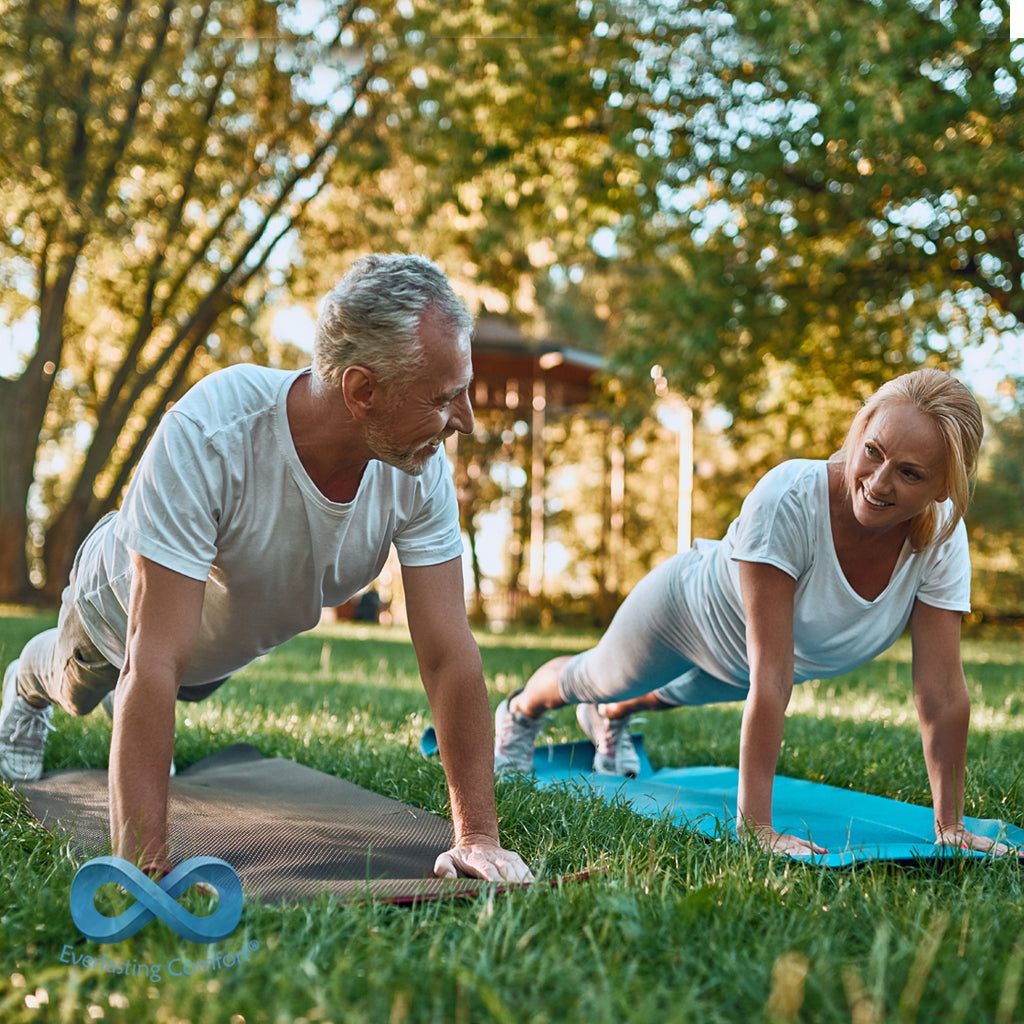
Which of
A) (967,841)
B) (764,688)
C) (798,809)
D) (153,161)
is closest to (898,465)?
(764,688)

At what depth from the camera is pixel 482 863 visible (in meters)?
2.28

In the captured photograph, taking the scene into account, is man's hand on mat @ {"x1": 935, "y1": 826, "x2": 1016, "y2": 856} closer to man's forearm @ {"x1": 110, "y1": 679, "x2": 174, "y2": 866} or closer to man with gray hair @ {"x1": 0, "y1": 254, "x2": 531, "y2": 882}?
man with gray hair @ {"x1": 0, "y1": 254, "x2": 531, "y2": 882}

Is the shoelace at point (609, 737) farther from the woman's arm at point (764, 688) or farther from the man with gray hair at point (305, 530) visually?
the man with gray hair at point (305, 530)

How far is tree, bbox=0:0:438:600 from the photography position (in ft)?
44.4

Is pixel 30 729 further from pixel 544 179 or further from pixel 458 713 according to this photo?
pixel 544 179

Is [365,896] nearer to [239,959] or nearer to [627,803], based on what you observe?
[239,959]

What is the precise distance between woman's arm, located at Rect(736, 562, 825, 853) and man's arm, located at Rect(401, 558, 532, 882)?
649 millimetres

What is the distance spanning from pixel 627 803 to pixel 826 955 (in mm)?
1199

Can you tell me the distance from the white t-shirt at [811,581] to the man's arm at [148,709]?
4.72ft

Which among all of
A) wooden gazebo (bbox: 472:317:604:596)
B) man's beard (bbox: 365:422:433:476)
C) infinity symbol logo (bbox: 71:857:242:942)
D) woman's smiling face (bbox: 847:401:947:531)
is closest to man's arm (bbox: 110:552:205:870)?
infinity symbol logo (bbox: 71:857:242:942)

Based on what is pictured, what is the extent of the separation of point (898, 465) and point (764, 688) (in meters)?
0.66

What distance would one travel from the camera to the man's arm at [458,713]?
2.35 metres

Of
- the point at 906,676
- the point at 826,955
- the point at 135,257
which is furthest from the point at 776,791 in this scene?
the point at 135,257

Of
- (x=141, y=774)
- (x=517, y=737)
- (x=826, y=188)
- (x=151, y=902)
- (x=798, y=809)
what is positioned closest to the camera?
(x=151, y=902)
